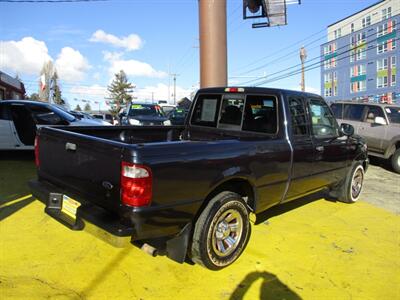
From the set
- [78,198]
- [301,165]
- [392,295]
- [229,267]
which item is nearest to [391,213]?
[301,165]

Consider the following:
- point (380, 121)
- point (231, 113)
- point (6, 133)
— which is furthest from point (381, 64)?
point (231, 113)

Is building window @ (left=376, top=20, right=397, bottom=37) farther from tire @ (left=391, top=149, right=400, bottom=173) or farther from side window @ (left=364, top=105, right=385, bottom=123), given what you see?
tire @ (left=391, top=149, right=400, bottom=173)

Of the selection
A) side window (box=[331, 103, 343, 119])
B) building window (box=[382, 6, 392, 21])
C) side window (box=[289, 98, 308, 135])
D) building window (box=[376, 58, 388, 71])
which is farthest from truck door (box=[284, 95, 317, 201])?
building window (box=[382, 6, 392, 21])

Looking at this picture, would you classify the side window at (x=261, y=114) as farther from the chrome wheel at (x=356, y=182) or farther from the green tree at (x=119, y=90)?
the green tree at (x=119, y=90)

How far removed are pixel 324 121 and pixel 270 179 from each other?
1.84 metres

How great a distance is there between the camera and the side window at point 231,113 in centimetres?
521

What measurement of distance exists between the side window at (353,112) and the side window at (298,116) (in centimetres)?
735

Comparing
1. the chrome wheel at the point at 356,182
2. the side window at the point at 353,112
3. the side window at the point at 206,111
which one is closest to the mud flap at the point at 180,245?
the side window at the point at 206,111

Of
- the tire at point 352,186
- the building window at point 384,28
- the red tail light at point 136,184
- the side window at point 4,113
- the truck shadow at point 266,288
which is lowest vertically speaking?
the truck shadow at point 266,288

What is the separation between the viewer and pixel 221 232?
3967 millimetres

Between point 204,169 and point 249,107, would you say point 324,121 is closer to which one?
point 249,107

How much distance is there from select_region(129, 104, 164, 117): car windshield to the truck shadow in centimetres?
1260

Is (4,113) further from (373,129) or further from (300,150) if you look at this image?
(373,129)

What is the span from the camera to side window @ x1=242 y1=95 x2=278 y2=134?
4.89m
